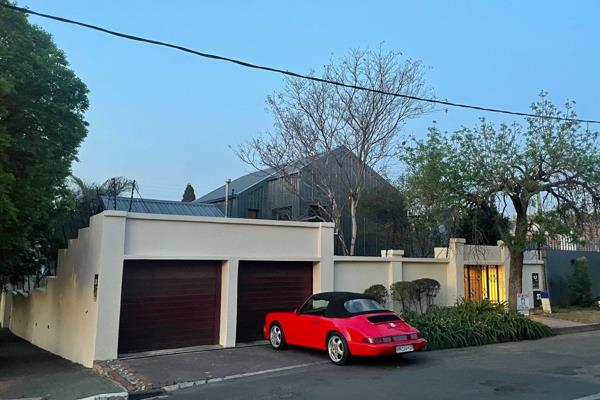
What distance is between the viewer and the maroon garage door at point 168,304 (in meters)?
12.7

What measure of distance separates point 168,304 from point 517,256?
12064mm

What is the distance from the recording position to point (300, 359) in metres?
11.8

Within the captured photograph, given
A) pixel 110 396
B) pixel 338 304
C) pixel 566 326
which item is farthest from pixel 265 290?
pixel 566 326

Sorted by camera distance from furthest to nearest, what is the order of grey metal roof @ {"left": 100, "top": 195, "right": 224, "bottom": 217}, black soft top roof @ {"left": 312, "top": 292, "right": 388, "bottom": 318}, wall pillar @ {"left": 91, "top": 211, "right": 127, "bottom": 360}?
grey metal roof @ {"left": 100, "top": 195, "right": 224, "bottom": 217}, wall pillar @ {"left": 91, "top": 211, "right": 127, "bottom": 360}, black soft top roof @ {"left": 312, "top": 292, "right": 388, "bottom": 318}

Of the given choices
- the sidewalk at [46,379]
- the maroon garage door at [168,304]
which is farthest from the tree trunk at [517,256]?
the sidewalk at [46,379]

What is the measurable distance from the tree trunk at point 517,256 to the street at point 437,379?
570 cm

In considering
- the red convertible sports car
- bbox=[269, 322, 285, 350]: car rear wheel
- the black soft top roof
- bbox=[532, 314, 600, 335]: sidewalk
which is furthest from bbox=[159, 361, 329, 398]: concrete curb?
bbox=[532, 314, 600, 335]: sidewalk

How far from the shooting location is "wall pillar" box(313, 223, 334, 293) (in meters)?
15.6

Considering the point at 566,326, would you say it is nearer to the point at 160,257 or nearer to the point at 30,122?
the point at 160,257

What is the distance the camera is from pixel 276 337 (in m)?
13.1

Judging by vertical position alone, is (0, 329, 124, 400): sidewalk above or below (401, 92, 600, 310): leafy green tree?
below

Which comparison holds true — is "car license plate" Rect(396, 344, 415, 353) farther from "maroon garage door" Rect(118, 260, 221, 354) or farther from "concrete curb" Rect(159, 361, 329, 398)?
"maroon garage door" Rect(118, 260, 221, 354)

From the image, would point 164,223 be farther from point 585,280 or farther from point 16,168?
point 585,280

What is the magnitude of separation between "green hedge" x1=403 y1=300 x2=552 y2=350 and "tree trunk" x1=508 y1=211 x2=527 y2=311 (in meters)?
2.51
